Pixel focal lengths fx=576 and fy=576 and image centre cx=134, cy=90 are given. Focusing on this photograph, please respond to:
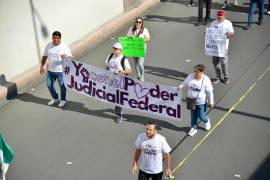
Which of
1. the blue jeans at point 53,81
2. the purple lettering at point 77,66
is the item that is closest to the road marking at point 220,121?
the purple lettering at point 77,66

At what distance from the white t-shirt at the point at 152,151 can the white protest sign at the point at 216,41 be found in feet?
17.0

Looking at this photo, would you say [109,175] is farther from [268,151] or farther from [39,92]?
[39,92]

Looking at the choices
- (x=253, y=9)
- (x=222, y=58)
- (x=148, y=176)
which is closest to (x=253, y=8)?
(x=253, y=9)

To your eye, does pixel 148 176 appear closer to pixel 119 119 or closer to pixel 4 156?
pixel 4 156

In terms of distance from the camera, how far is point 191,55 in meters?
15.7

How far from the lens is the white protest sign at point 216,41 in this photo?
44.4ft

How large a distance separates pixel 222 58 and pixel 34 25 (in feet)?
15.6

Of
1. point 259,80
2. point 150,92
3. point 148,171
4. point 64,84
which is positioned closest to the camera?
point 148,171

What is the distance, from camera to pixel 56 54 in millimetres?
12641

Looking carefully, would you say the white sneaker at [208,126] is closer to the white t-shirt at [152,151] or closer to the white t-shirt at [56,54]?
the white t-shirt at [152,151]

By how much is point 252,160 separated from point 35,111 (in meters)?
5.16

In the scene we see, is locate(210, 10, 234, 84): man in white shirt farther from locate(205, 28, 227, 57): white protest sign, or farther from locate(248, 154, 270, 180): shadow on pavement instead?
locate(248, 154, 270, 180): shadow on pavement

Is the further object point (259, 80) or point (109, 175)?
point (259, 80)

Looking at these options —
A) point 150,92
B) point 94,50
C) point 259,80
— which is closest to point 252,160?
point 150,92
